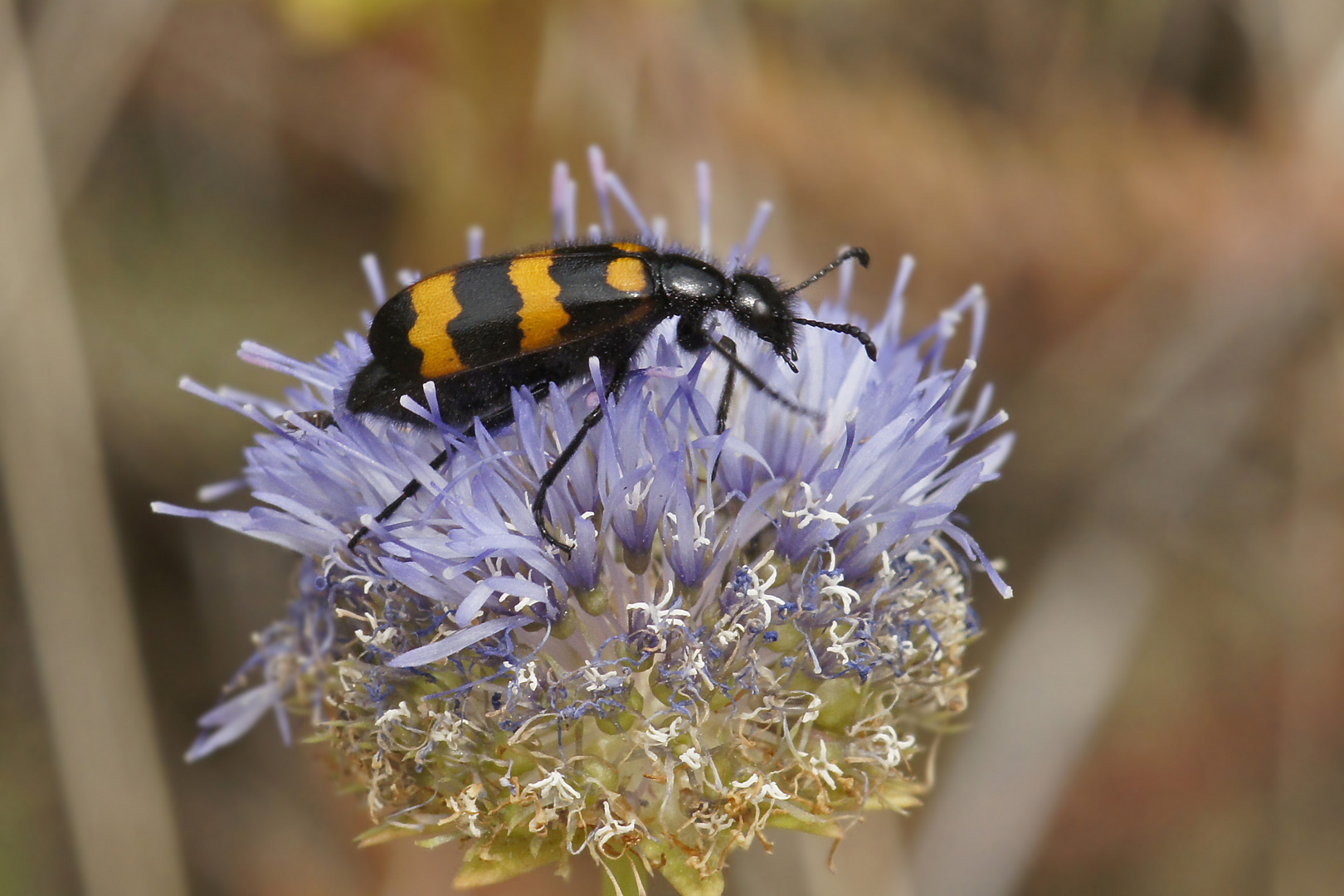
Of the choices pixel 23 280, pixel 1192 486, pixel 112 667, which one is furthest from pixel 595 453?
pixel 1192 486

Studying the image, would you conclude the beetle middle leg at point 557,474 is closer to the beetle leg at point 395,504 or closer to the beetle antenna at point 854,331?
the beetle leg at point 395,504

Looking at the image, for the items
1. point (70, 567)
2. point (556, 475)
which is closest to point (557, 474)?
point (556, 475)

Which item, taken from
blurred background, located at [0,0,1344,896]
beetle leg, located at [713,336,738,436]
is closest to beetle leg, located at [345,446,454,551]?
beetle leg, located at [713,336,738,436]

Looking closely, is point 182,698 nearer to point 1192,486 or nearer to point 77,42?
point 77,42

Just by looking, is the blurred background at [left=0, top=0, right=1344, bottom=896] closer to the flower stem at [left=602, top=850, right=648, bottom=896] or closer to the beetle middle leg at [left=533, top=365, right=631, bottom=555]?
the flower stem at [left=602, top=850, right=648, bottom=896]

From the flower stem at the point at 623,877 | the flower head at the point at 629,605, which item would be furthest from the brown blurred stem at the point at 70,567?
the flower stem at the point at 623,877

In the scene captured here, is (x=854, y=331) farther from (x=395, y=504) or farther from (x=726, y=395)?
(x=395, y=504)
